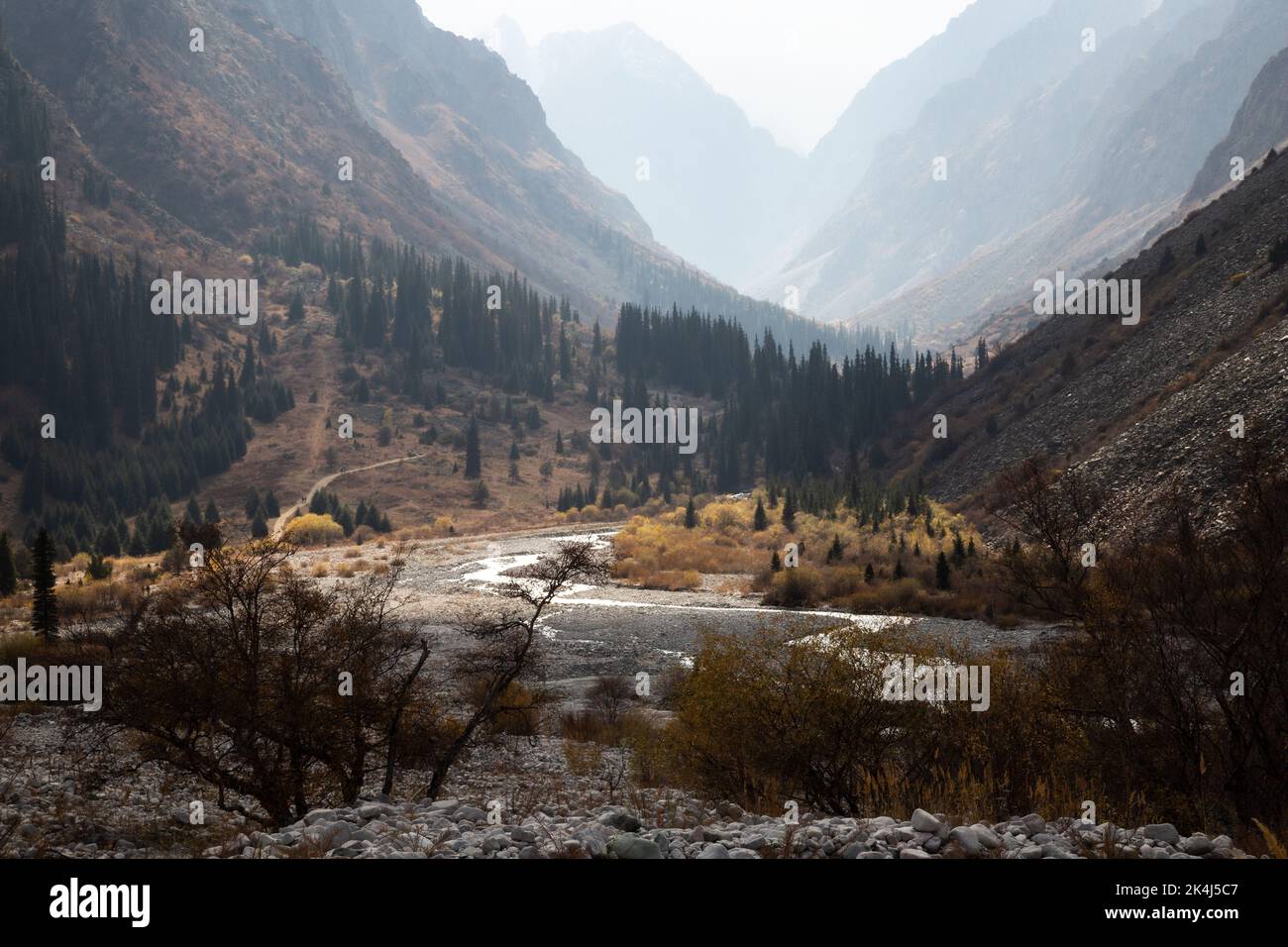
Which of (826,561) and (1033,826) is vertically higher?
(1033,826)

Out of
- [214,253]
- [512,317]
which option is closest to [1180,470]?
[512,317]

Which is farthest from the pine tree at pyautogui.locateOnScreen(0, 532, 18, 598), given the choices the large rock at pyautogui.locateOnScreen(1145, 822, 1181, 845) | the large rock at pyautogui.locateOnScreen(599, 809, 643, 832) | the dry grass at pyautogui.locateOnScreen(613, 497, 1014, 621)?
the large rock at pyautogui.locateOnScreen(1145, 822, 1181, 845)

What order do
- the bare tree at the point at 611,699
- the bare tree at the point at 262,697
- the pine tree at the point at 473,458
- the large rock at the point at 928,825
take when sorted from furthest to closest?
the pine tree at the point at 473,458, the bare tree at the point at 611,699, the bare tree at the point at 262,697, the large rock at the point at 928,825

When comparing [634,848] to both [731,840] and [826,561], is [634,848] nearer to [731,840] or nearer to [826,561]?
[731,840]

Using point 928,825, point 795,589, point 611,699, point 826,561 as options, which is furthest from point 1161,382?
point 928,825

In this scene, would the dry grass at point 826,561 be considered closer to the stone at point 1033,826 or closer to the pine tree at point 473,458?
the stone at point 1033,826

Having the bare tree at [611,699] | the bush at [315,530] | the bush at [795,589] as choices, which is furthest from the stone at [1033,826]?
the bush at [315,530]

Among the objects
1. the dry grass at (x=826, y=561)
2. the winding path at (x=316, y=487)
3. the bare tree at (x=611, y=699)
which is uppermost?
the winding path at (x=316, y=487)
